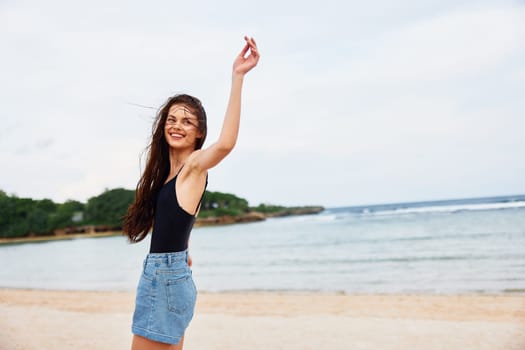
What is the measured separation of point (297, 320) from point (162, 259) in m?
5.00

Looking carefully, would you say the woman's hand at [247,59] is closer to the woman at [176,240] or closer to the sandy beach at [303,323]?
the woman at [176,240]

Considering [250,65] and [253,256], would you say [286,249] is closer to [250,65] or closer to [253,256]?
[253,256]

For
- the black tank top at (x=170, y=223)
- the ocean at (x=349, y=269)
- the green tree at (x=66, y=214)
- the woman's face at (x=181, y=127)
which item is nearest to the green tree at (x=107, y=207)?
the green tree at (x=66, y=214)

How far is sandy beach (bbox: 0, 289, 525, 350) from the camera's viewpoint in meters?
5.16

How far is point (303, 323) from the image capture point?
6.18 metres

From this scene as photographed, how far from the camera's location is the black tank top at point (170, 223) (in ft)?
5.77

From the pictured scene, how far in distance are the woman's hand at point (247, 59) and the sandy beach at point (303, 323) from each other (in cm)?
393

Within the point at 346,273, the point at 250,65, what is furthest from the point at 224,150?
the point at 346,273

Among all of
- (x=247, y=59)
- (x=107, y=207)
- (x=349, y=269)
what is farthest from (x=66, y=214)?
(x=247, y=59)

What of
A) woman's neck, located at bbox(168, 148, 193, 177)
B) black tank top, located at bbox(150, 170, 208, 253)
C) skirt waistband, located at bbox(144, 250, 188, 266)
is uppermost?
woman's neck, located at bbox(168, 148, 193, 177)

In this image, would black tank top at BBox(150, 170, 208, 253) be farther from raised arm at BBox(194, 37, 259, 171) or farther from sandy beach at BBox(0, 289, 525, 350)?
sandy beach at BBox(0, 289, 525, 350)

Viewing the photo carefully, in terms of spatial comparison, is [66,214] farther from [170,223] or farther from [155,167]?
[170,223]

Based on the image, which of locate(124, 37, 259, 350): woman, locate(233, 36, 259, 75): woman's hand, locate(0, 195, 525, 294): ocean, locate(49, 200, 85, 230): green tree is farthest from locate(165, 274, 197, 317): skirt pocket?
locate(49, 200, 85, 230): green tree

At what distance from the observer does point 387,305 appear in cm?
743
